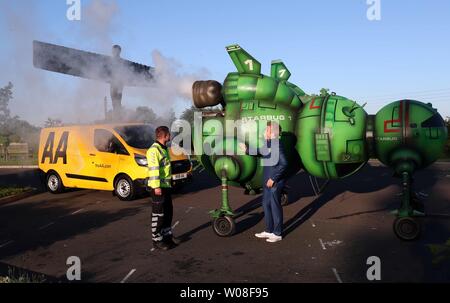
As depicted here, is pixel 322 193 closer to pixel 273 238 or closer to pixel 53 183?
pixel 273 238

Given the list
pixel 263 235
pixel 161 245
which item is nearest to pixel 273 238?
pixel 263 235

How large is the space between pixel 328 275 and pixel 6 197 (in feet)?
31.3

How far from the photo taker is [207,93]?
7.56m

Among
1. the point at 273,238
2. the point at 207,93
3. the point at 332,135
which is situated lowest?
the point at 273,238

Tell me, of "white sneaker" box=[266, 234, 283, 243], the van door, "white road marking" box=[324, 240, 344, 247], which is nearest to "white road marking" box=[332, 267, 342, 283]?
"white road marking" box=[324, 240, 344, 247]

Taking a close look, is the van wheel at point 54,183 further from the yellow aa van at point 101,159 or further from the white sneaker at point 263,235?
the white sneaker at point 263,235

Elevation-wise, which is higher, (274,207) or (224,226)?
(274,207)

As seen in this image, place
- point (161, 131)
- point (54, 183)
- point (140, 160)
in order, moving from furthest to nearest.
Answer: point (54, 183) < point (140, 160) < point (161, 131)

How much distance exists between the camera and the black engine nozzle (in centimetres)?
755

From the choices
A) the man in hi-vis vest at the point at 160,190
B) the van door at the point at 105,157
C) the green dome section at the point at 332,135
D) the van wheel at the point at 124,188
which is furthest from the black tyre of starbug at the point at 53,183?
the green dome section at the point at 332,135

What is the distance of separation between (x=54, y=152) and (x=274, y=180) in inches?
316

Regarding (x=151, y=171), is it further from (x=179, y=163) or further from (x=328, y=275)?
(x=179, y=163)

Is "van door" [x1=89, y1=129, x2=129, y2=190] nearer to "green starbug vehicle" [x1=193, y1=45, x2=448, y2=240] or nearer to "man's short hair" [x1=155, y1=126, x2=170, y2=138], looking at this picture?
"green starbug vehicle" [x1=193, y1=45, x2=448, y2=240]
